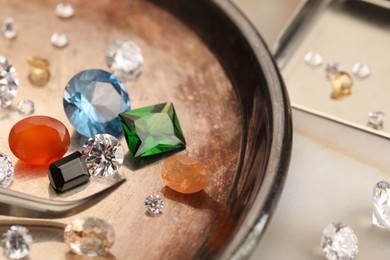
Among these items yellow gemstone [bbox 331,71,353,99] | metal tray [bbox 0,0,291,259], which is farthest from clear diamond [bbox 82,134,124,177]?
yellow gemstone [bbox 331,71,353,99]

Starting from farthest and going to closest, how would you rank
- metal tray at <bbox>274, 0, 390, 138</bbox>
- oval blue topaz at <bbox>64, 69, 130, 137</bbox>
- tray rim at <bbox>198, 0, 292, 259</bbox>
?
metal tray at <bbox>274, 0, 390, 138</bbox> < oval blue topaz at <bbox>64, 69, 130, 137</bbox> < tray rim at <bbox>198, 0, 292, 259</bbox>

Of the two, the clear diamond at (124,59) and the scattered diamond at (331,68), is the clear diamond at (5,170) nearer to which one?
the clear diamond at (124,59)

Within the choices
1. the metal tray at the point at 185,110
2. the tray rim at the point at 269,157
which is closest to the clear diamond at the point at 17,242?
the metal tray at the point at 185,110

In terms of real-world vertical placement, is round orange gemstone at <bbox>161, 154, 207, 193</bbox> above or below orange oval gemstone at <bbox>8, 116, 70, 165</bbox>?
above

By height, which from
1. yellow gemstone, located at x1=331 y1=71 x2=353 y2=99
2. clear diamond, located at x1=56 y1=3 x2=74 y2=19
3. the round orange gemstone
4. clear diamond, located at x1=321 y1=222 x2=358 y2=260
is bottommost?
the round orange gemstone

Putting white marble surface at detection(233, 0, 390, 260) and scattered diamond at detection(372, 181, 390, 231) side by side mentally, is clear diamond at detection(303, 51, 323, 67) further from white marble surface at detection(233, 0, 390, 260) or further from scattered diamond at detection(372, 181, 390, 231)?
scattered diamond at detection(372, 181, 390, 231)

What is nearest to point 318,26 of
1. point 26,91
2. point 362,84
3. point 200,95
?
point 362,84

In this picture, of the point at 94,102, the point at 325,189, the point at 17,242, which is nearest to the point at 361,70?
the point at 325,189
